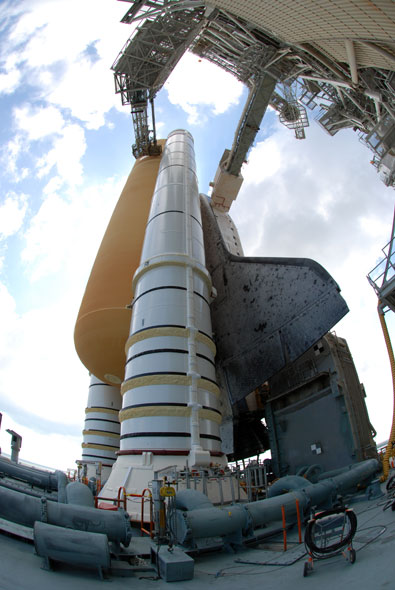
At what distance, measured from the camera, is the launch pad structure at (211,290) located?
8.15 m

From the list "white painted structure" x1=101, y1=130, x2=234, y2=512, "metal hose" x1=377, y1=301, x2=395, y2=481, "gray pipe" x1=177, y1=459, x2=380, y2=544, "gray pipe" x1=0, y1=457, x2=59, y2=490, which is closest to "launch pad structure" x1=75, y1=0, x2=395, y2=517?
"white painted structure" x1=101, y1=130, x2=234, y2=512

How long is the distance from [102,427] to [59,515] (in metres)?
13.7

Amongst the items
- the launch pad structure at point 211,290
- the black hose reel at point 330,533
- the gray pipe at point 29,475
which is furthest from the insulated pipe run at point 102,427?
the black hose reel at point 330,533

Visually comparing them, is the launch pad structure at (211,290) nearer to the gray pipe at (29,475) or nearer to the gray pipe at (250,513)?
the gray pipe at (250,513)

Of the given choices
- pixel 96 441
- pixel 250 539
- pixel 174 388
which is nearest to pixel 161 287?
pixel 174 388

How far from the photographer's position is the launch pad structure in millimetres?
8148

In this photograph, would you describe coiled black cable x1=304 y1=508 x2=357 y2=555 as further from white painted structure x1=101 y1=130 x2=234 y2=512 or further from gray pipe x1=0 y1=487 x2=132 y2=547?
white painted structure x1=101 y1=130 x2=234 y2=512

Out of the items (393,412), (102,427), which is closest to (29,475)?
(102,427)

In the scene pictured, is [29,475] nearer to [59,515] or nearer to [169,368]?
[169,368]

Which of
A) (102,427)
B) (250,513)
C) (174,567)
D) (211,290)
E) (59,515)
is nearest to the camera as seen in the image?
(174,567)

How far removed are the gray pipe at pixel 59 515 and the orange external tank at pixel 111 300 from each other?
291 inches

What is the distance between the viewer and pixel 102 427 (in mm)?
17125

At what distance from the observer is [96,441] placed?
1695cm

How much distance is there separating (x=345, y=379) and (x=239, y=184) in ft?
41.6
